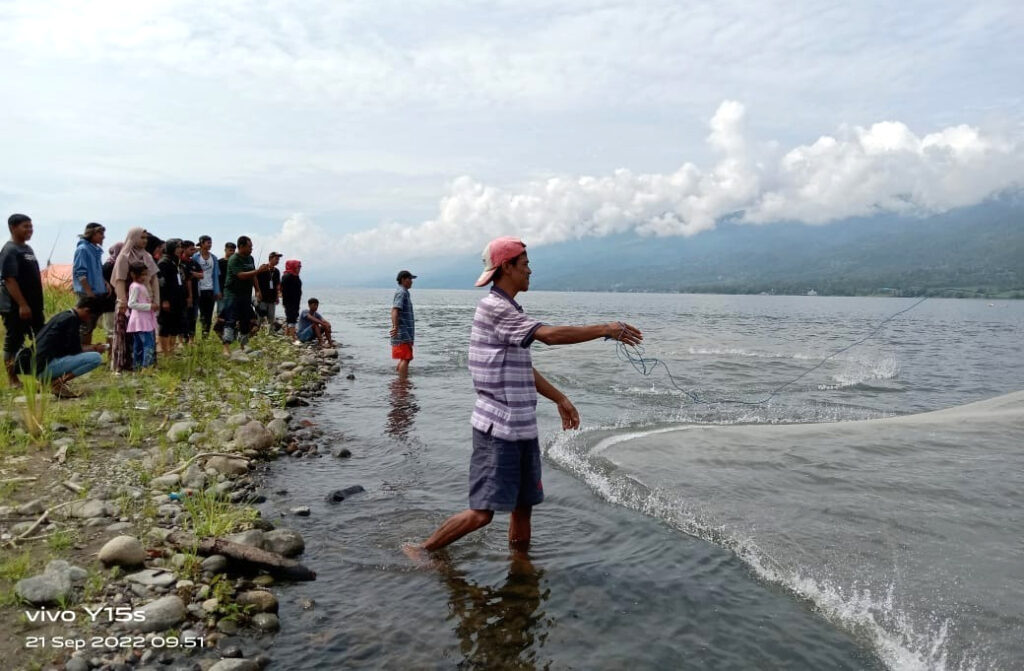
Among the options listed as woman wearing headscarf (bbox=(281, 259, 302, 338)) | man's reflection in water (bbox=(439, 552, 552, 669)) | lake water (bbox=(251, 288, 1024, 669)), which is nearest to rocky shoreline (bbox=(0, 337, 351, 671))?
lake water (bbox=(251, 288, 1024, 669))

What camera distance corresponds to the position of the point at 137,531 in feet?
16.2

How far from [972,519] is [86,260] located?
41.1 feet

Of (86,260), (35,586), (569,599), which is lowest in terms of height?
(569,599)

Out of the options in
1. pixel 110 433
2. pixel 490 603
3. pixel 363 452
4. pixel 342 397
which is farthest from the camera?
pixel 342 397

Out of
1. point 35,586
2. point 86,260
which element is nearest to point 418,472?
point 35,586

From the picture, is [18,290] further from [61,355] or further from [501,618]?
[501,618]

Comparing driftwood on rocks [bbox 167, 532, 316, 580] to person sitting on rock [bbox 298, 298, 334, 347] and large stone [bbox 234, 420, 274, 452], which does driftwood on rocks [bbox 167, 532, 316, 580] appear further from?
person sitting on rock [bbox 298, 298, 334, 347]

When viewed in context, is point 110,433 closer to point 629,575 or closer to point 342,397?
point 342,397

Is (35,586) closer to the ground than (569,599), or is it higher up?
higher up

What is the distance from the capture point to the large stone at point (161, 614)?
3.74 metres

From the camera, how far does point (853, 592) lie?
468 cm

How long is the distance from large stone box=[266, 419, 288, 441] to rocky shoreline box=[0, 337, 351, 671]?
0.22m

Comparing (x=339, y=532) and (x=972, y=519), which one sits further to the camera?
(x=972, y=519)

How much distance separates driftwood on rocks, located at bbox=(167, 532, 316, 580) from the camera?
15.0ft
